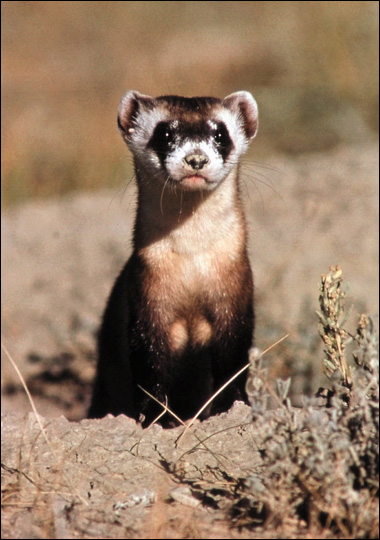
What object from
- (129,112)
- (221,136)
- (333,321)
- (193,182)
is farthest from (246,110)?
(333,321)

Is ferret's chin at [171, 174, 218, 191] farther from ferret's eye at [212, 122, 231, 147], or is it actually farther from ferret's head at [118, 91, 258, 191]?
ferret's eye at [212, 122, 231, 147]

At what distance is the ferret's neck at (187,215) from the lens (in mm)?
3889

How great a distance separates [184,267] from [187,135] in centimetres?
62

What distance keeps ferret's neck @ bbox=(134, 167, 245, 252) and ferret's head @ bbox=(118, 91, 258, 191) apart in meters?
0.09

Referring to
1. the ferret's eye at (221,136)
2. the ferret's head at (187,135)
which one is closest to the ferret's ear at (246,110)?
the ferret's head at (187,135)

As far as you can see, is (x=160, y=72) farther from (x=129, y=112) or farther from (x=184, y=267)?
(x=184, y=267)

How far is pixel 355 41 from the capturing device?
10219 millimetres

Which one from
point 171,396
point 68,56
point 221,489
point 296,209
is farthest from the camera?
point 68,56

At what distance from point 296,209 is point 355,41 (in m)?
4.14

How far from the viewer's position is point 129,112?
414cm

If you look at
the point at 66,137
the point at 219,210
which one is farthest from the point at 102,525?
the point at 66,137

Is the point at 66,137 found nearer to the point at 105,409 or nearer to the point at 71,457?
the point at 105,409

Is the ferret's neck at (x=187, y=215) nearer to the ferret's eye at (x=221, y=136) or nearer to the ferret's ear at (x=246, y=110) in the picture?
the ferret's eye at (x=221, y=136)

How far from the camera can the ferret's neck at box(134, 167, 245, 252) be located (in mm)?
3889
